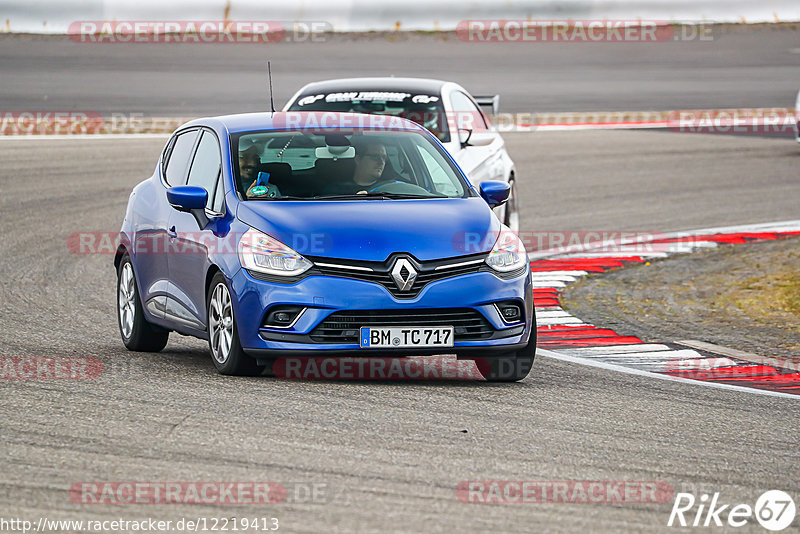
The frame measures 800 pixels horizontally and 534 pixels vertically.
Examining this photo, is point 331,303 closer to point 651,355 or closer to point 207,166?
point 207,166

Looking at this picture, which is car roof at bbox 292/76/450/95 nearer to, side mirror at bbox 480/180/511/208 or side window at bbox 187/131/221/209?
side window at bbox 187/131/221/209

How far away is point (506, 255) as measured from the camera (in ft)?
25.8

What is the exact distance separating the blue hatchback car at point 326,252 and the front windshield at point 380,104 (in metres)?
4.09

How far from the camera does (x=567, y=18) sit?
33.0m

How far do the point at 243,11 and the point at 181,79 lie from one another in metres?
2.12

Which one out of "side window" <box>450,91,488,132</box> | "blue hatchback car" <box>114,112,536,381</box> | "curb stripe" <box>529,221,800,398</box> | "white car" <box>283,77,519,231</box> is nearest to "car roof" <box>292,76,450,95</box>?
"white car" <box>283,77,519,231</box>

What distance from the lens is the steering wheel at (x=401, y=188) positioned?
8398 millimetres

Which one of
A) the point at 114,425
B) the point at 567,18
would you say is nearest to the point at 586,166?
the point at 567,18

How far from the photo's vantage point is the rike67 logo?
5.21 m

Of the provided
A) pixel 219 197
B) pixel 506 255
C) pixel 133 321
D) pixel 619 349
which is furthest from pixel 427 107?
pixel 506 255

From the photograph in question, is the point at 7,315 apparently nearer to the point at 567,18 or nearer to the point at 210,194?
the point at 210,194

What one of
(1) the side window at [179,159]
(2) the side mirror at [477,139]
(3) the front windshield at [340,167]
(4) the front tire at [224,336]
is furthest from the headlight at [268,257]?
(2) the side mirror at [477,139]

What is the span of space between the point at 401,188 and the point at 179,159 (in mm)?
1678

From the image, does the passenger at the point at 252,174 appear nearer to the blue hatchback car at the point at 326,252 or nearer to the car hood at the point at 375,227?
the blue hatchback car at the point at 326,252
